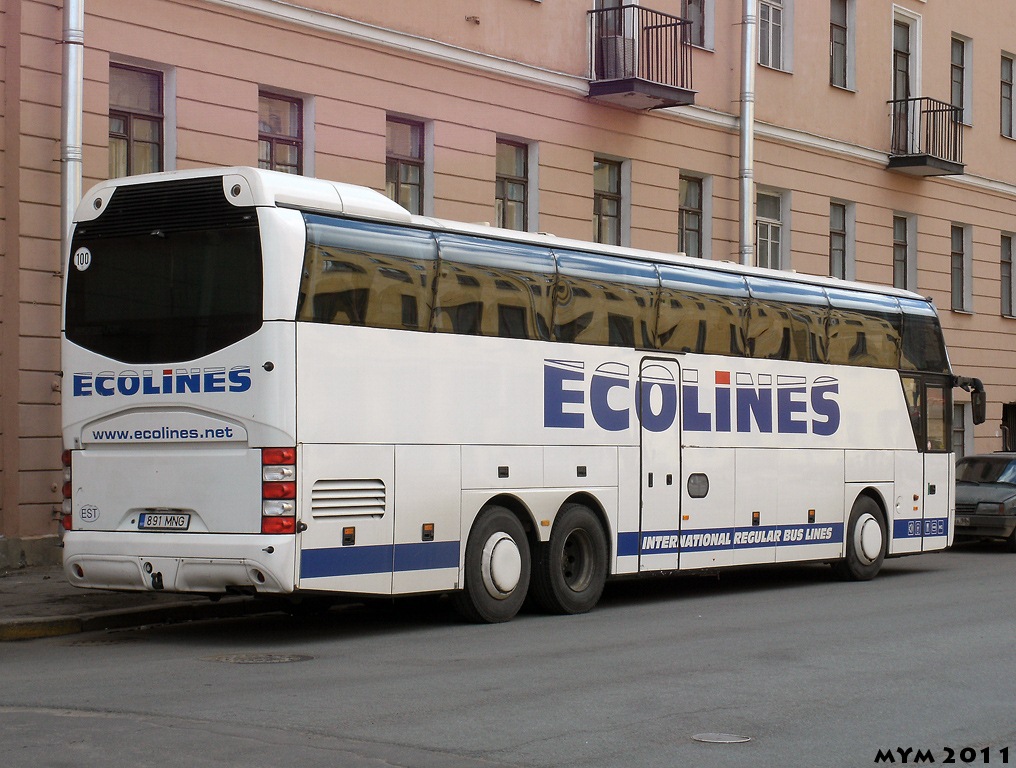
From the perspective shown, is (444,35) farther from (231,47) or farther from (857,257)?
(857,257)

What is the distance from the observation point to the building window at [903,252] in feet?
110

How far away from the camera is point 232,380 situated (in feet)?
40.8

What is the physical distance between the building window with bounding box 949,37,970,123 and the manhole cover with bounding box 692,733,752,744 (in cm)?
2872

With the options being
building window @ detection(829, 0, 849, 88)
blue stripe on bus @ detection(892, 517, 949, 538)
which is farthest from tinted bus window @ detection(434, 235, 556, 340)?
building window @ detection(829, 0, 849, 88)

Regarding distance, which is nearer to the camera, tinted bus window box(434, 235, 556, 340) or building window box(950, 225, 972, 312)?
tinted bus window box(434, 235, 556, 340)

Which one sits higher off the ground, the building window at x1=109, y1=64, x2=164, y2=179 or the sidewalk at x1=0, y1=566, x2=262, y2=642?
the building window at x1=109, y1=64, x2=164, y2=179

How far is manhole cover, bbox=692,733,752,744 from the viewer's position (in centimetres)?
838

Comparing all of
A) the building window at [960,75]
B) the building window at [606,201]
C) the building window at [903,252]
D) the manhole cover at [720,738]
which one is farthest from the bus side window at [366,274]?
the building window at [960,75]

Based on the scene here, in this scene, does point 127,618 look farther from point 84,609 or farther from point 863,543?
point 863,543

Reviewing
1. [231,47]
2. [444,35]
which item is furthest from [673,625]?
[444,35]

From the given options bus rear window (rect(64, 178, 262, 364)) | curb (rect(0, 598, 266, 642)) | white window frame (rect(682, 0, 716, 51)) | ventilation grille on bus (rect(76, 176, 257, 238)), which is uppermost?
white window frame (rect(682, 0, 716, 51))

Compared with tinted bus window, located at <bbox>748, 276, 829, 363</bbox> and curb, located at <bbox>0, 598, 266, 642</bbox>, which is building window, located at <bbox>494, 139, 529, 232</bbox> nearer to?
tinted bus window, located at <bbox>748, 276, 829, 363</bbox>

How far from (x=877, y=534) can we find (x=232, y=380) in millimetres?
10190

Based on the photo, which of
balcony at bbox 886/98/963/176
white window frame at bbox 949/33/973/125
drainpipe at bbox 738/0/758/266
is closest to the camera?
drainpipe at bbox 738/0/758/266
